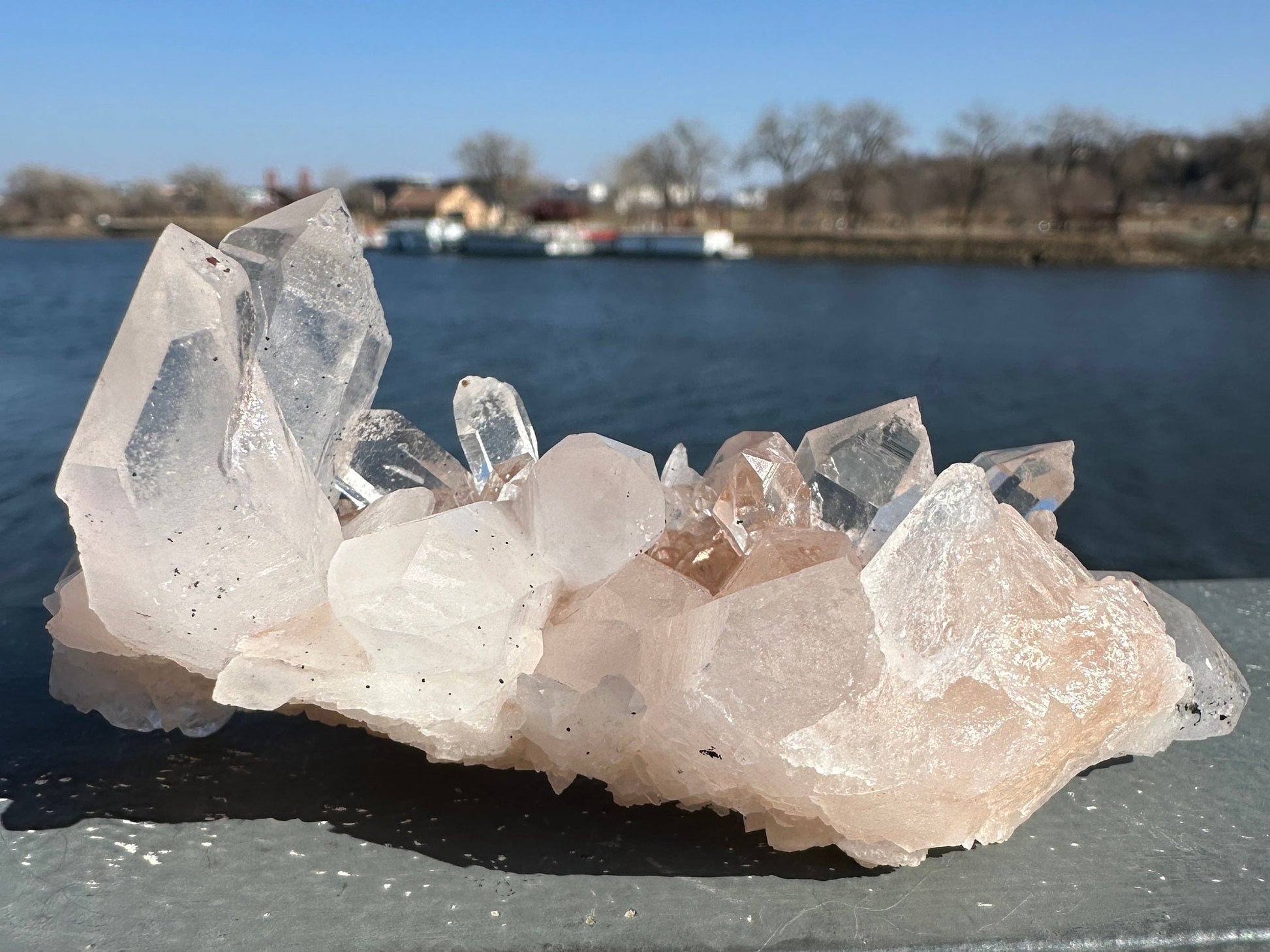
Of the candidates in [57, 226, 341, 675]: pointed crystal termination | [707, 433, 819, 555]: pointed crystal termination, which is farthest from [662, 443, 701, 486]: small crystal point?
[57, 226, 341, 675]: pointed crystal termination

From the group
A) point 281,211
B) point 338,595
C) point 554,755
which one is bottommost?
point 554,755

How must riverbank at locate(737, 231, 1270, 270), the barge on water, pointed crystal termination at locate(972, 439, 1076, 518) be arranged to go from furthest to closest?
the barge on water, riverbank at locate(737, 231, 1270, 270), pointed crystal termination at locate(972, 439, 1076, 518)

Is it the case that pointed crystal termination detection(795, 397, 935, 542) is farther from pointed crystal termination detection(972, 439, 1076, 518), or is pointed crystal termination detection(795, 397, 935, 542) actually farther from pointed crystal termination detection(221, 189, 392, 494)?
pointed crystal termination detection(221, 189, 392, 494)

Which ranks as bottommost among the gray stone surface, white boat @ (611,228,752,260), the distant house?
the gray stone surface

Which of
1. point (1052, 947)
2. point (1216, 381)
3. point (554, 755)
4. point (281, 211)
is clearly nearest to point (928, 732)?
point (1052, 947)

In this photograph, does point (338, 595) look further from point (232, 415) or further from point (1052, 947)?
point (1052, 947)

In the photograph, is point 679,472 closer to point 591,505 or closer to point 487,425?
point 487,425
